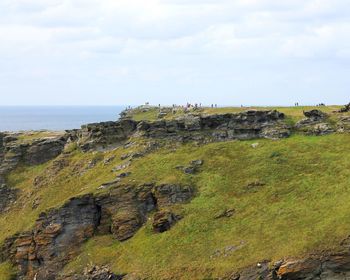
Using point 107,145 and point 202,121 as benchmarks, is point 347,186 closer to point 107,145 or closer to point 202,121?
point 202,121

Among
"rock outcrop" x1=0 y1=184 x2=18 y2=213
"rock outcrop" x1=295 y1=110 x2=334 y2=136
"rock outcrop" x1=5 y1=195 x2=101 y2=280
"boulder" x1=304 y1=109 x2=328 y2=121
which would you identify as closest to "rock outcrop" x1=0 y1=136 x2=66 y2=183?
"rock outcrop" x1=0 y1=184 x2=18 y2=213

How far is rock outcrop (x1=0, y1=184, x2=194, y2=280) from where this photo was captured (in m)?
57.5

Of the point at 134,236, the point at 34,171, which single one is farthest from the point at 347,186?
the point at 34,171

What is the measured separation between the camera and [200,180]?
197 ft

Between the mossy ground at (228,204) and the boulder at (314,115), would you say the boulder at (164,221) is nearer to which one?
the mossy ground at (228,204)

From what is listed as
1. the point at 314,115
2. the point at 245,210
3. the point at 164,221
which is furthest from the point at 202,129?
the point at 245,210

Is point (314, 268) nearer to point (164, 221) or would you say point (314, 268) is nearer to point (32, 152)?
point (164, 221)

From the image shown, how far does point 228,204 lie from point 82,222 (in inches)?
669

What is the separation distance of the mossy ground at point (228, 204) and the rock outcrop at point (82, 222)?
4.42ft

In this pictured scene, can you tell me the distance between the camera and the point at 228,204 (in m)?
55.2

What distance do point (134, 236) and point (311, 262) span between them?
66.6ft

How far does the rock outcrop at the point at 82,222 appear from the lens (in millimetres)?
57500

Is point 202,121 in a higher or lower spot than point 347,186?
higher

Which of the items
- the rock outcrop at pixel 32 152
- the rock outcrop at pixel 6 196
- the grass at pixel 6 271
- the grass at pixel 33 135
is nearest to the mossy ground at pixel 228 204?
the grass at pixel 6 271
